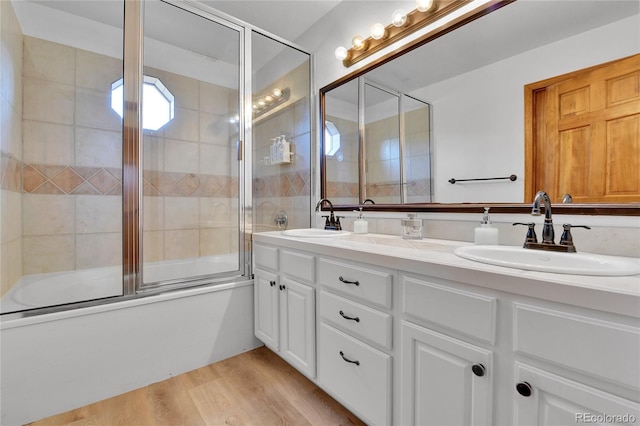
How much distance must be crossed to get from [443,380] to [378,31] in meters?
1.86

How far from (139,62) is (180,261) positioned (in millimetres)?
1382

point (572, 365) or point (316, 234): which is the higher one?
point (316, 234)

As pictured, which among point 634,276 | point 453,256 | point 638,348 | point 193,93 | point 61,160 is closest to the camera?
point 638,348

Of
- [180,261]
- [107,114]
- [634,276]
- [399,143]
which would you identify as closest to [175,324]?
[180,261]

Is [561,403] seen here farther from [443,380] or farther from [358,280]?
[358,280]

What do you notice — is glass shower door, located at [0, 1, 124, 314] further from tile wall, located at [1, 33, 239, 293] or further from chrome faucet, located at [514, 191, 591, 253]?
chrome faucet, located at [514, 191, 591, 253]

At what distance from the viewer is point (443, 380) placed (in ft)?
2.99

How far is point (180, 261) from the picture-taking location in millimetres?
2262

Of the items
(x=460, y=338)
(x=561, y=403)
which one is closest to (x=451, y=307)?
(x=460, y=338)

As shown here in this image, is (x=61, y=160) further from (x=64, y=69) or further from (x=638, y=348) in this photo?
(x=638, y=348)

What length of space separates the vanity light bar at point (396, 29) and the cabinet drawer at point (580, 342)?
145 cm

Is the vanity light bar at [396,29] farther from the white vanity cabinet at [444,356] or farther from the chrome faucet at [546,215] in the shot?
the white vanity cabinet at [444,356]

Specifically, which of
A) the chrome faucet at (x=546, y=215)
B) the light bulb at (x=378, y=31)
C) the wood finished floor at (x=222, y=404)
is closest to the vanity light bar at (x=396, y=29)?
the light bulb at (x=378, y=31)

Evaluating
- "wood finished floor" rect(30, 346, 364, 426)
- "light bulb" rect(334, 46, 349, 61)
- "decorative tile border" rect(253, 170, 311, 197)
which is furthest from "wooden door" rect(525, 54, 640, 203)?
"decorative tile border" rect(253, 170, 311, 197)
